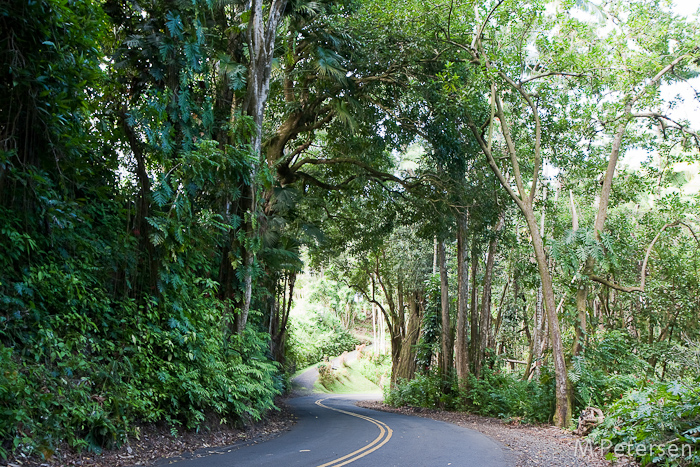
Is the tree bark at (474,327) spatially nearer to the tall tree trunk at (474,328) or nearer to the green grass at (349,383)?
the tall tree trunk at (474,328)

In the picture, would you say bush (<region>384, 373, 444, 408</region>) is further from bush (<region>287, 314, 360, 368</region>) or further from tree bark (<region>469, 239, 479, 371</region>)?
bush (<region>287, 314, 360, 368</region>)

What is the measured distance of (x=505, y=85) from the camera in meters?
14.3

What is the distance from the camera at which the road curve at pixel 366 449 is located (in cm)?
752

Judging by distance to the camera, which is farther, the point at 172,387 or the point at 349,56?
the point at 349,56

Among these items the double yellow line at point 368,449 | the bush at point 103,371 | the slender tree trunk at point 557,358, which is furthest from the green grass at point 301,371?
the bush at point 103,371

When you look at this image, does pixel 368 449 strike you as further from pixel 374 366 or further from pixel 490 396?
pixel 374 366

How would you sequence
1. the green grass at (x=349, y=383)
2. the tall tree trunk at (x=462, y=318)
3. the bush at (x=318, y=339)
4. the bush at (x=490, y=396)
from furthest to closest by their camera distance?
the bush at (x=318, y=339) → the green grass at (x=349, y=383) → the tall tree trunk at (x=462, y=318) → the bush at (x=490, y=396)

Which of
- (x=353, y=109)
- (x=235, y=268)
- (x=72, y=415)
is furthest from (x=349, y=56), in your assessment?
(x=72, y=415)

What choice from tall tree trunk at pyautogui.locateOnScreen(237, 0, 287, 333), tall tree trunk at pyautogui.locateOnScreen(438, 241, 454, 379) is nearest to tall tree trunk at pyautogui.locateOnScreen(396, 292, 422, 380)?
tall tree trunk at pyautogui.locateOnScreen(438, 241, 454, 379)

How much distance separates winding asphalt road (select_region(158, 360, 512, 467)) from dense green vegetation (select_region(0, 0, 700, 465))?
146 cm

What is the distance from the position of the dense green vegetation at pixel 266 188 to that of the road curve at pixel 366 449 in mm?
1437

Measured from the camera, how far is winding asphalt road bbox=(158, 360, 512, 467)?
7.52m

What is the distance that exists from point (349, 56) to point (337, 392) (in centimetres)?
2819

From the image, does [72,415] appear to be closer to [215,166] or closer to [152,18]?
[215,166]
